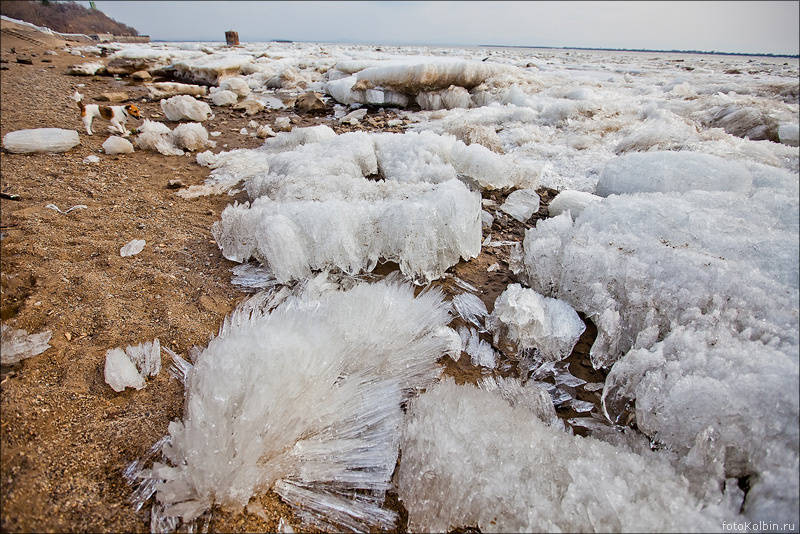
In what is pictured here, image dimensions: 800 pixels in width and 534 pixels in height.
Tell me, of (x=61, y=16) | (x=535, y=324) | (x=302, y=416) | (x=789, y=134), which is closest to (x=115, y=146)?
(x=61, y=16)

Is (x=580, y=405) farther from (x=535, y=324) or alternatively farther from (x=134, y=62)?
(x=134, y=62)

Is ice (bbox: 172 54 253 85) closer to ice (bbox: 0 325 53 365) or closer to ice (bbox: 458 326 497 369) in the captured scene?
ice (bbox: 0 325 53 365)

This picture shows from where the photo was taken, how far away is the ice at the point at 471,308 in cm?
176

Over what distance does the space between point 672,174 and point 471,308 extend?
1.52 m

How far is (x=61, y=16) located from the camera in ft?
6.14

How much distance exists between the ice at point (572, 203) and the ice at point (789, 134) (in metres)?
0.92

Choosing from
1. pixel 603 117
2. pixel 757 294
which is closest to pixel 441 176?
pixel 757 294

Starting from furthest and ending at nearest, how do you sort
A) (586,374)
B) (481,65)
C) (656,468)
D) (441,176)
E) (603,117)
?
(481,65), (603,117), (441,176), (586,374), (656,468)

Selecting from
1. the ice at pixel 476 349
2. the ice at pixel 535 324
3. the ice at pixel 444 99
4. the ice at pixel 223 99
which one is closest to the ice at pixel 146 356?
the ice at pixel 476 349

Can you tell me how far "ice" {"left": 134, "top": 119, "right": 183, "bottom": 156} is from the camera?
3.61 m

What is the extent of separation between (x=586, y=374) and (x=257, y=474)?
4.30 ft

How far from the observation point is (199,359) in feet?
4.33

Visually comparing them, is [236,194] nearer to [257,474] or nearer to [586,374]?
[257,474]

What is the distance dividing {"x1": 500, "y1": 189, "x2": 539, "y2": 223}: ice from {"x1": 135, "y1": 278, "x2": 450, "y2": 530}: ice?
1.61 meters
